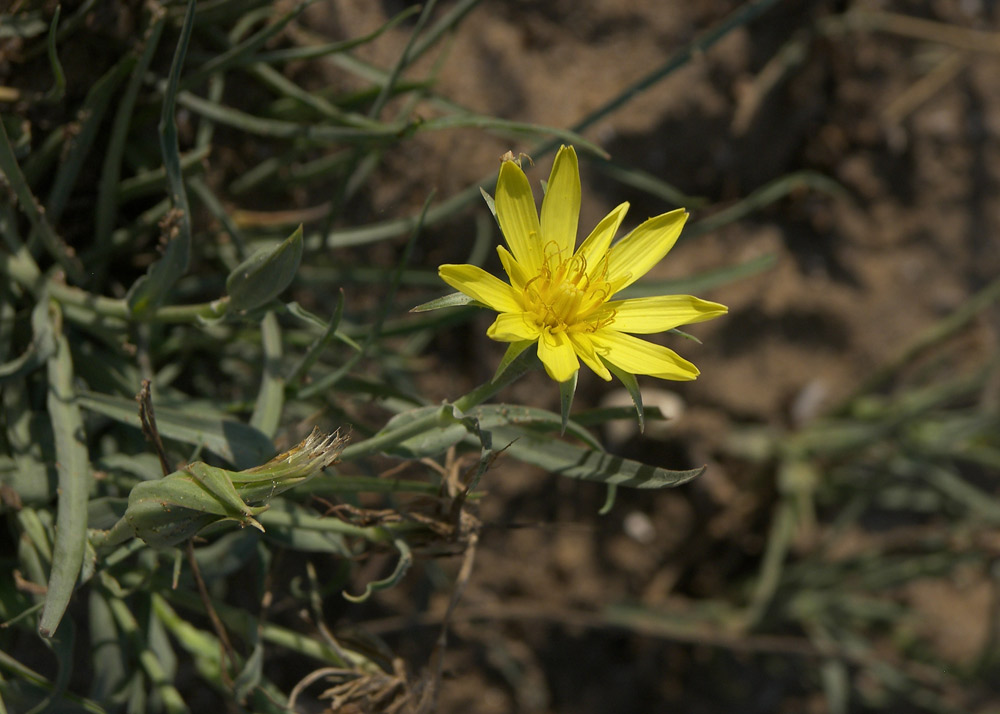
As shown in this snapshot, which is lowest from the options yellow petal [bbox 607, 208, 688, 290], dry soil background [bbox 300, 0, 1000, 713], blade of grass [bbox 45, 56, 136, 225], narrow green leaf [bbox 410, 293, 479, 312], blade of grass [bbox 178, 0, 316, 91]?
dry soil background [bbox 300, 0, 1000, 713]

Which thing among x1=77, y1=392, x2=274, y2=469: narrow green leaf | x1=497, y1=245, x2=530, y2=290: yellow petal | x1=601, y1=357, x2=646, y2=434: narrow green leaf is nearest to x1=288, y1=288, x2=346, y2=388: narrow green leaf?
x1=77, y1=392, x2=274, y2=469: narrow green leaf

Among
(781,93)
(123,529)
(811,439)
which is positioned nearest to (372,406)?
(123,529)

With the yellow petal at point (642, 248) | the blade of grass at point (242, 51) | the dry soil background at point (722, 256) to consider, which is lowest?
the dry soil background at point (722, 256)

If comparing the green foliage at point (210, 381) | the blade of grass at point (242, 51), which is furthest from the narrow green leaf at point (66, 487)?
the blade of grass at point (242, 51)

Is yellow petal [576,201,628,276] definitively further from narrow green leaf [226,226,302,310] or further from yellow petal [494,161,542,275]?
narrow green leaf [226,226,302,310]

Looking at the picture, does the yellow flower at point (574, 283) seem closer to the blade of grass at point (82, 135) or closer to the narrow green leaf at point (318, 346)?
the narrow green leaf at point (318, 346)

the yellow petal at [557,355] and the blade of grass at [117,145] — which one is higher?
the blade of grass at [117,145]

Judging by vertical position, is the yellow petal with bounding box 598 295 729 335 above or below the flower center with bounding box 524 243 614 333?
below

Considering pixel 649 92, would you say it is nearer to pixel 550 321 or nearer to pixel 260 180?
pixel 260 180
